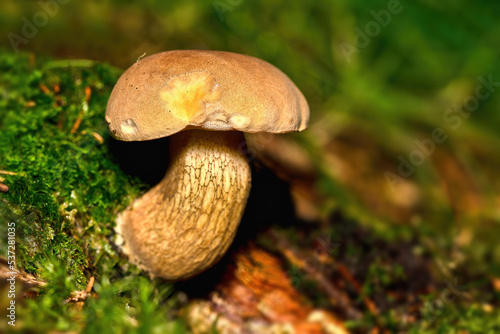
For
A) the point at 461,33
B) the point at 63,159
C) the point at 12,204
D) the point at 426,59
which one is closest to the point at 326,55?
the point at 426,59

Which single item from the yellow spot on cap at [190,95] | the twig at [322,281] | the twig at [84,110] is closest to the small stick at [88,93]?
the twig at [84,110]

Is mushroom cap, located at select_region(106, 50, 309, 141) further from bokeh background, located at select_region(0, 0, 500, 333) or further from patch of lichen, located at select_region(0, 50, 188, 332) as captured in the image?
bokeh background, located at select_region(0, 0, 500, 333)

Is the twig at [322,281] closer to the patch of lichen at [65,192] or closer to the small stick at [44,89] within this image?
the patch of lichen at [65,192]

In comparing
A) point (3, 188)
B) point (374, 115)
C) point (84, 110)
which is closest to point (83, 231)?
point (3, 188)

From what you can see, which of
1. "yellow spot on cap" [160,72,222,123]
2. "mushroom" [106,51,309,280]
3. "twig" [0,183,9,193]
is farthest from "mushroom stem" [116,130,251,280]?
"twig" [0,183,9,193]

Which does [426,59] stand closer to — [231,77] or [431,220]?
[431,220]
